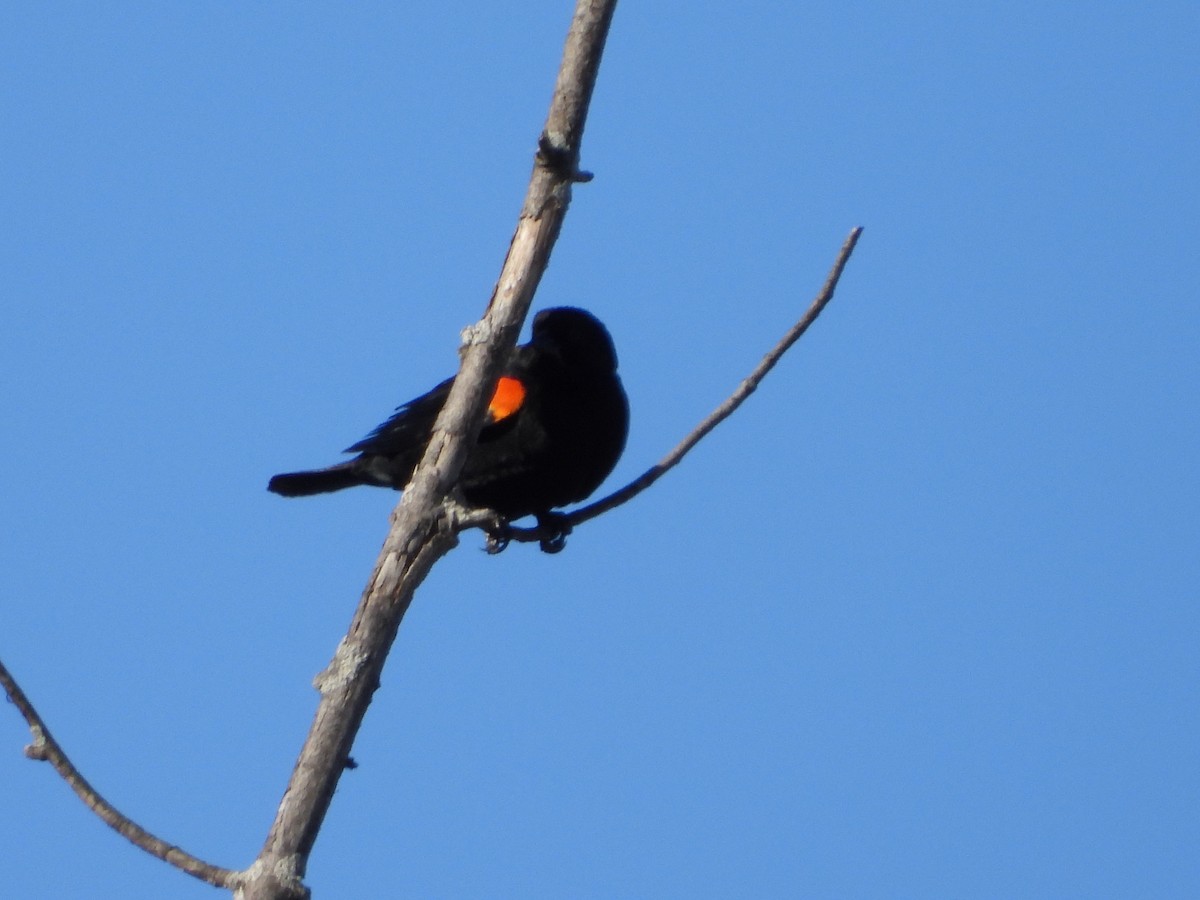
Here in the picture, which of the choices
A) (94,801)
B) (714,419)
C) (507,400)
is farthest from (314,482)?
(94,801)

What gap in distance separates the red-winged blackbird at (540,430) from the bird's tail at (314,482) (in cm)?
10

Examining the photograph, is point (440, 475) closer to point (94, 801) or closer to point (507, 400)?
point (94, 801)

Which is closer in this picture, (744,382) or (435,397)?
(744,382)

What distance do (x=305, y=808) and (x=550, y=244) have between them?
3.27ft

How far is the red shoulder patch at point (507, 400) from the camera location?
523cm

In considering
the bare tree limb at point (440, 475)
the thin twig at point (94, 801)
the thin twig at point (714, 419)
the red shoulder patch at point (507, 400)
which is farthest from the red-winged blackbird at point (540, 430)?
the thin twig at point (94, 801)

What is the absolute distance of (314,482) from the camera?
19.6 ft

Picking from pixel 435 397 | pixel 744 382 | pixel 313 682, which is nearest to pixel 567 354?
pixel 435 397

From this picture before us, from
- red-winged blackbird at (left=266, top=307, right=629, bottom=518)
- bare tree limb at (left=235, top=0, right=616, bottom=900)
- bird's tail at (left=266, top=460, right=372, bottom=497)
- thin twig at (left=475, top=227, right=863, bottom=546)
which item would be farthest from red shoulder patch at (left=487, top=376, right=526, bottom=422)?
bare tree limb at (left=235, top=0, right=616, bottom=900)

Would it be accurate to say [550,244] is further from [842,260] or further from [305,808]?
[305,808]

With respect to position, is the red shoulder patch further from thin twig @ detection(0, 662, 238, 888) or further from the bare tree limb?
thin twig @ detection(0, 662, 238, 888)

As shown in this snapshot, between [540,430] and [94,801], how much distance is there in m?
3.09

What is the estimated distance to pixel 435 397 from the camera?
5586 millimetres

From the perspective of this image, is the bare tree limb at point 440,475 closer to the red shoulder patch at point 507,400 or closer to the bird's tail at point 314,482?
the red shoulder patch at point 507,400
